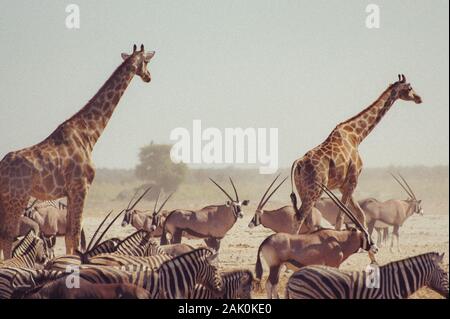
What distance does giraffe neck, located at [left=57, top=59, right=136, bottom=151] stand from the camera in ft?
35.1

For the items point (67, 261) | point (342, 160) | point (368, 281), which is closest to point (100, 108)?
point (67, 261)

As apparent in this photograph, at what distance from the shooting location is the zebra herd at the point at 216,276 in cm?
774

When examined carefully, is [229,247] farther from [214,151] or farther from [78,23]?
[78,23]

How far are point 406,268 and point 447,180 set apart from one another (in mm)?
28403

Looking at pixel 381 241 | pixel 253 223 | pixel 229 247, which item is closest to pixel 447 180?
pixel 381 241

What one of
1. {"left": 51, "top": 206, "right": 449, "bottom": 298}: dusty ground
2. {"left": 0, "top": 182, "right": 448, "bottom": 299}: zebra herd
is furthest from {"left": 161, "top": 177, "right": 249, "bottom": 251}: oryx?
{"left": 0, "top": 182, "right": 448, "bottom": 299}: zebra herd

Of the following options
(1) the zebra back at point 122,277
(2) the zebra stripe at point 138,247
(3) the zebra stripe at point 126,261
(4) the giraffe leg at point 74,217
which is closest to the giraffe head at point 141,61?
(4) the giraffe leg at point 74,217

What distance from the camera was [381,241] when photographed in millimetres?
17000

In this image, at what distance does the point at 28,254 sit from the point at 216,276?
2519mm

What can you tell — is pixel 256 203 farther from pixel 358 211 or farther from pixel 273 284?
pixel 273 284

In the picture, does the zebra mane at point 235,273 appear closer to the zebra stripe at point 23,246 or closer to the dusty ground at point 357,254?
the dusty ground at point 357,254

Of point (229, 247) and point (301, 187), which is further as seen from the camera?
point (229, 247)

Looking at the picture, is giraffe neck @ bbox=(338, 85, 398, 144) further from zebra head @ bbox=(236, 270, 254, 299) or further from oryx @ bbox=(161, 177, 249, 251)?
zebra head @ bbox=(236, 270, 254, 299)
